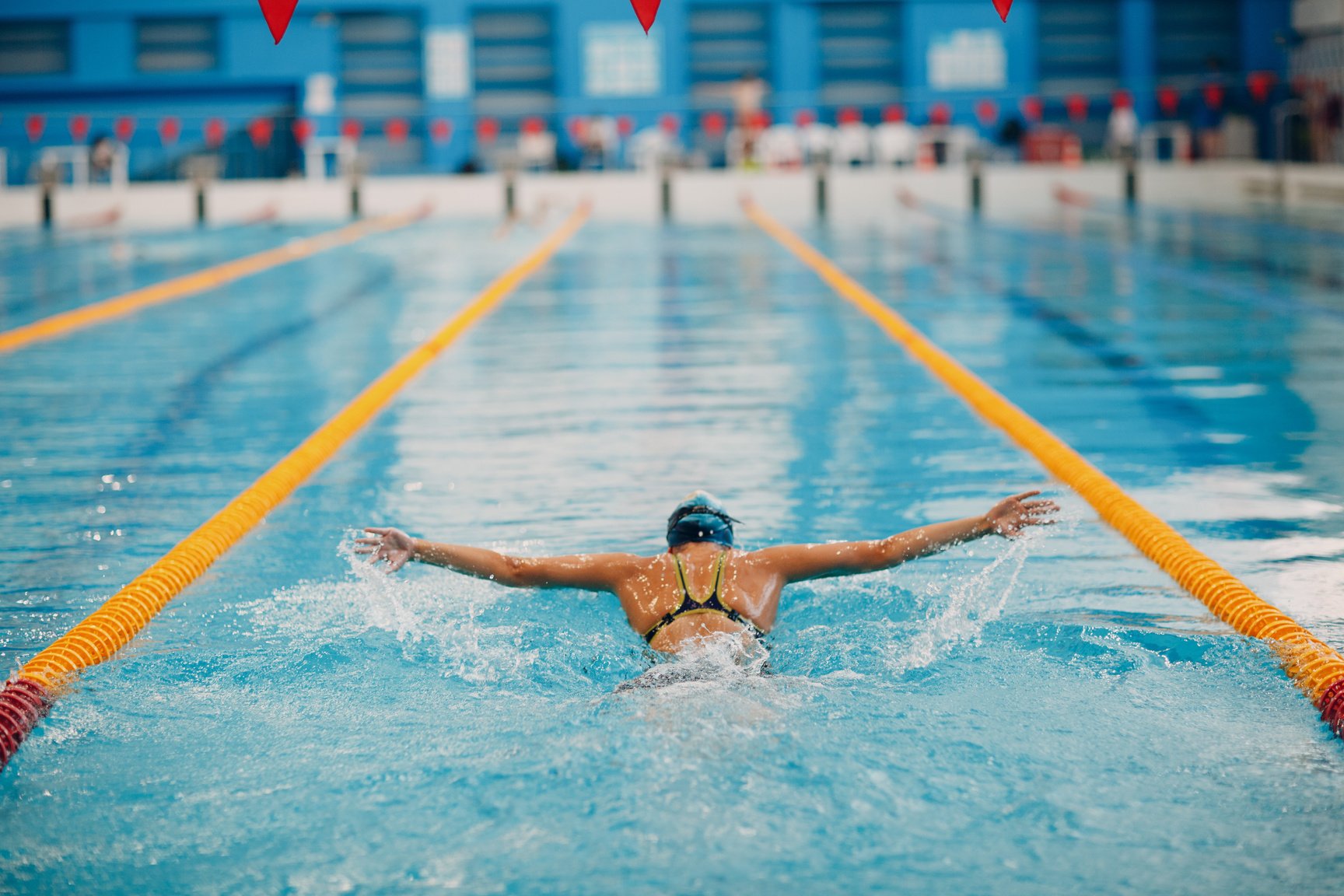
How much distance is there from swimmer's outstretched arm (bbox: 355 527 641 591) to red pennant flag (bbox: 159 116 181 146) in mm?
21343

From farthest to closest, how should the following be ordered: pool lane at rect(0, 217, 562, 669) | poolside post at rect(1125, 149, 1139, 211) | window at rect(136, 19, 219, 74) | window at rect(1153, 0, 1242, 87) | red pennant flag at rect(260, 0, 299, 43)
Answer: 1. window at rect(1153, 0, 1242, 87)
2. window at rect(136, 19, 219, 74)
3. poolside post at rect(1125, 149, 1139, 211)
4. red pennant flag at rect(260, 0, 299, 43)
5. pool lane at rect(0, 217, 562, 669)

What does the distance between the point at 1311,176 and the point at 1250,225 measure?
4107 millimetres

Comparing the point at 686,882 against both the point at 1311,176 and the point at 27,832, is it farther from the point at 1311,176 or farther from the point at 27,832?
the point at 1311,176

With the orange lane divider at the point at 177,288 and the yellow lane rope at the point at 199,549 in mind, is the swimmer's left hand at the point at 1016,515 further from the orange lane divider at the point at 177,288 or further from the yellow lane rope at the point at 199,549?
the orange lane divider at the point at 177,288

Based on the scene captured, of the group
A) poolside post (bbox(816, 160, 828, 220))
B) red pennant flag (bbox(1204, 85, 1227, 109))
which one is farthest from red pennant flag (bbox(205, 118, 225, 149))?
red pennant flag (bbox(1204, 85, 1227, 109))

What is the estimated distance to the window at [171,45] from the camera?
26.6m

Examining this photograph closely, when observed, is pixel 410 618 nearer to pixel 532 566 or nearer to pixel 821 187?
pixel 532 566

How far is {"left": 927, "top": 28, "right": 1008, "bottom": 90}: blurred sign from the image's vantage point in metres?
26.9

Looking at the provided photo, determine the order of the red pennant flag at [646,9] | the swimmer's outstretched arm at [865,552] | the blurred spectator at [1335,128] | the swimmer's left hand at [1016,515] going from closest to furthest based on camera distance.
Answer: the swimmer's left hand at [1016,515] → the swimmer's outstretched arm at [865,552] → the red pennant flag at [646,9] → the blurred spectator at [1335,128]

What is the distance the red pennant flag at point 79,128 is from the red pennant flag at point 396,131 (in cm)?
482

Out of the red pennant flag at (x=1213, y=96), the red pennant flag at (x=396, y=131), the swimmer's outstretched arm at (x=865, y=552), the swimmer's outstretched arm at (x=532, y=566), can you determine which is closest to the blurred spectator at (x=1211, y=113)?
the red pennant flag at (x=1213, y=96)

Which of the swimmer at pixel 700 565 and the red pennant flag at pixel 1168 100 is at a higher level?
the red pennant flag at pixel 1168 100

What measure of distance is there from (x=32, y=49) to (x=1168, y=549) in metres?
25.9

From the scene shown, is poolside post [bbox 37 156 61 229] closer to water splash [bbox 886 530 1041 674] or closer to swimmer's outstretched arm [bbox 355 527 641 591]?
swimmer's outstretched arm [bbox 355 527 641 591]
